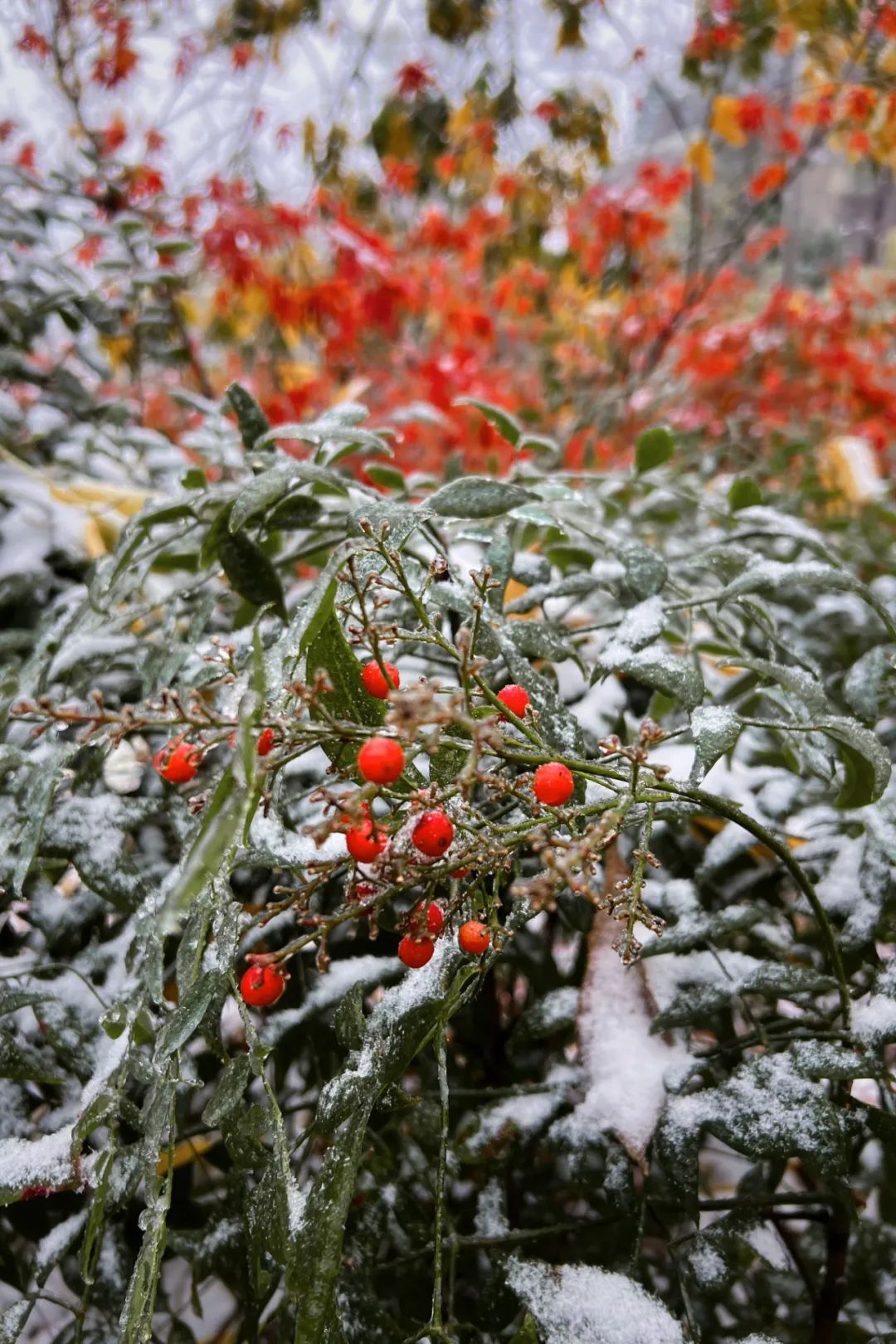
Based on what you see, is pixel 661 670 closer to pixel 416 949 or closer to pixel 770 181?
pixel 416 949

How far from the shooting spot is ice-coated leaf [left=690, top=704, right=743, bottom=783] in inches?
16.3

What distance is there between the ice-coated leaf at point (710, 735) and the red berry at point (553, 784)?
76 mm

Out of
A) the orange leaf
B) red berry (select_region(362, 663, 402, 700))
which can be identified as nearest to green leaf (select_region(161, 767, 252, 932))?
red berry (select_region(362, 663, 402, 700))

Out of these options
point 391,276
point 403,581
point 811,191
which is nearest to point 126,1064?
point 403,581

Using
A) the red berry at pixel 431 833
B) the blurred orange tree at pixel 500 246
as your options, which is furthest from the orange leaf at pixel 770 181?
the red berry at pixel 431 833

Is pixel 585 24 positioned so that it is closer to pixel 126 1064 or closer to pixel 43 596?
pixel 43 596

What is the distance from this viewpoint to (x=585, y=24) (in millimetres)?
2459

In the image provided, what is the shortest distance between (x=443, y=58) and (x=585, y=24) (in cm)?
47

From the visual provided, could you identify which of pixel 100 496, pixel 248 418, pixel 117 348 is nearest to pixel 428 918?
pixel 248 418

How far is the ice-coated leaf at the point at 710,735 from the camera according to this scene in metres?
0.41

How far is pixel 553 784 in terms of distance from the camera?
0.37m

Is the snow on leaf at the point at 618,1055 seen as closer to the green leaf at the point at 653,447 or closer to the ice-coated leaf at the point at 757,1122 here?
the ice-coated leaf at the point at 757,1122

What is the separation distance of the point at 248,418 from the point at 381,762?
1.53ft

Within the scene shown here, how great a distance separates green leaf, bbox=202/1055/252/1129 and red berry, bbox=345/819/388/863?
0.46 ft
